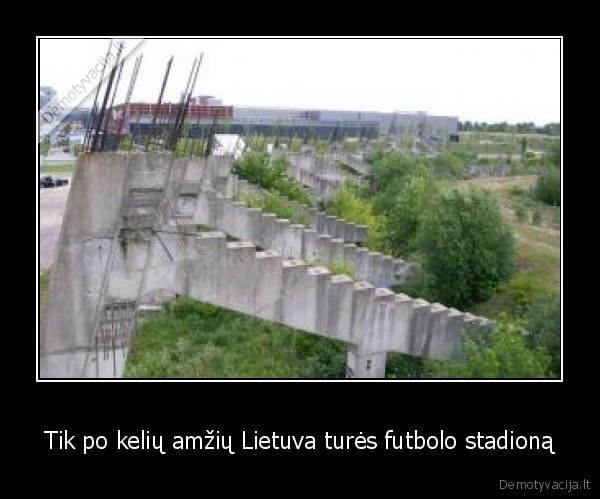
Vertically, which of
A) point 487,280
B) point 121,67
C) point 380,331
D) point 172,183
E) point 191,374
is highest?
point 121,67

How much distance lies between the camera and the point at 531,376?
8.63m

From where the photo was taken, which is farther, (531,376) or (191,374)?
(191,374)

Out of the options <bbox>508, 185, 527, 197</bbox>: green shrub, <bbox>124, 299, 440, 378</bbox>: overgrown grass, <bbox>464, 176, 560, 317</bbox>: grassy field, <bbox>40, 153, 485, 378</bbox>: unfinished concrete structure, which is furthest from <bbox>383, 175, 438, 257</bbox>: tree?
<bbox>508, 185, 527, 197</bbox>: green shrub

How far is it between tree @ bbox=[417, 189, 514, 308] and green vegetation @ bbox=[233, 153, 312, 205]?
10.4 m

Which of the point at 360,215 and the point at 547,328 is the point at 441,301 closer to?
the point at 547,328

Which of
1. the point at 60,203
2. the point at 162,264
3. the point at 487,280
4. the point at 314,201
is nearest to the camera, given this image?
the point at 162,264

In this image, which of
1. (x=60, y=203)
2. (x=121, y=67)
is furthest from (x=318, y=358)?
(x=60, y=203)

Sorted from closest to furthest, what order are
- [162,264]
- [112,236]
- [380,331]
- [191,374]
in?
[112,236] → [162,264] → [380,331] → [191,374]

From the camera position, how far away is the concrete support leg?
10734 mm

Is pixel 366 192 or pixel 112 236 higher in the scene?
pixel 366 192

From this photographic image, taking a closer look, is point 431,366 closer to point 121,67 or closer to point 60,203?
point 121,67

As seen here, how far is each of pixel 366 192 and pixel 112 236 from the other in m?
22.3

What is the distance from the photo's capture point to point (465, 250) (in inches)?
567

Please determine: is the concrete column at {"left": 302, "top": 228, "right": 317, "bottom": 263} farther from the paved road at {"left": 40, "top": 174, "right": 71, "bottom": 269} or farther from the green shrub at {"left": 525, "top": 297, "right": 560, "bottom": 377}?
the green shrub at {"left": 525, "top": 297, "right": 560, "bottom": 377}
